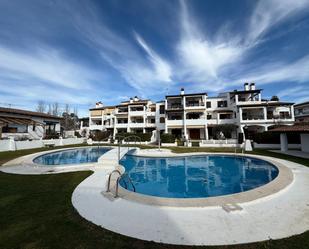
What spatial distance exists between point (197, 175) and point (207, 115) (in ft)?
89.7

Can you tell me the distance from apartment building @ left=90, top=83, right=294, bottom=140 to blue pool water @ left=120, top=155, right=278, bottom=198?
14.9m

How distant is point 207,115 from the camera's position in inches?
1548

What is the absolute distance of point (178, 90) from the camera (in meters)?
41.9

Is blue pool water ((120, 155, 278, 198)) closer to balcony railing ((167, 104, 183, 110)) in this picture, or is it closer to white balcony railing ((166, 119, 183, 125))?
white balcony railing ((166, 119, 183, 125))

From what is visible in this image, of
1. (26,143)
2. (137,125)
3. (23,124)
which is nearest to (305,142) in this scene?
(137,125)

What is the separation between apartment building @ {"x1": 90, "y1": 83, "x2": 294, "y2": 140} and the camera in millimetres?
33344

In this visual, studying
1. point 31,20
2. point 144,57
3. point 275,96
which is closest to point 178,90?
point 144,57

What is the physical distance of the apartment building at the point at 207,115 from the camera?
3334 centimetres

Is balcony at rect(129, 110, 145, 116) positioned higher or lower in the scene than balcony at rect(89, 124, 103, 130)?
higher

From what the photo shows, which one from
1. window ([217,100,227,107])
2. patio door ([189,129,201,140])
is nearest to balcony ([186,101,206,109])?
A: window ([217,100,227,107])

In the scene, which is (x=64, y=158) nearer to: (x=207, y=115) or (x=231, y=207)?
(x=231, y=207)

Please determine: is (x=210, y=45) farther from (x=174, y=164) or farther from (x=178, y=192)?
(x=178, y=192)

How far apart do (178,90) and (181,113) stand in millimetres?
6512

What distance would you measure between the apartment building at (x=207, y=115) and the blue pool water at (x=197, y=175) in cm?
1492
